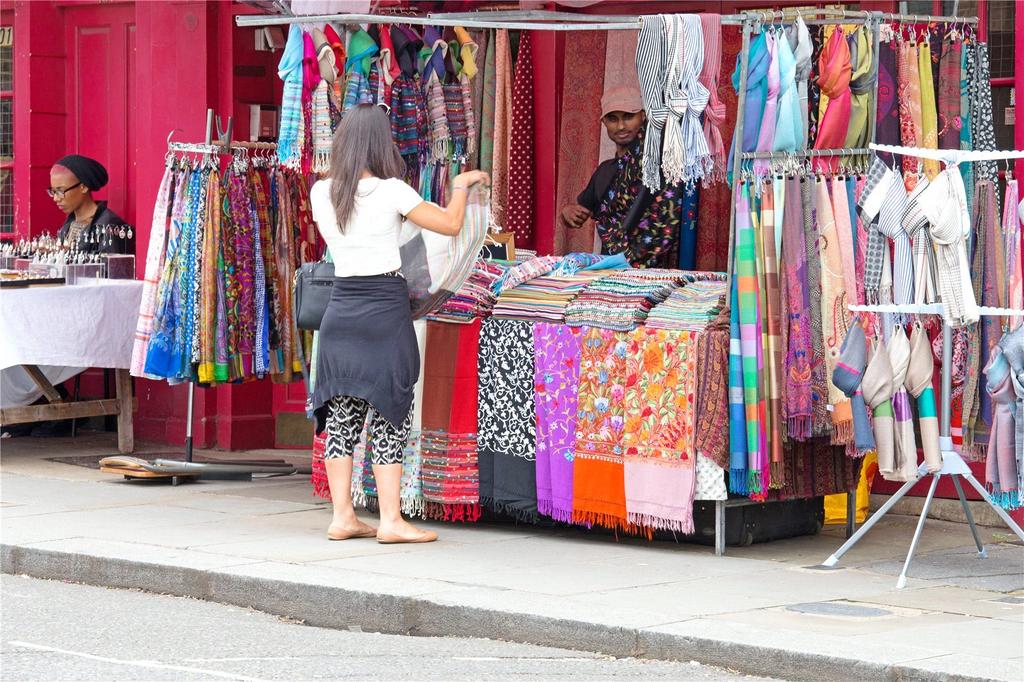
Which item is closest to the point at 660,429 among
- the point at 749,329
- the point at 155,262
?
the point at 749,329

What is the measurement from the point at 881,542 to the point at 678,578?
159 centimetres

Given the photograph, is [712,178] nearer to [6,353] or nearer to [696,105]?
[696,105]

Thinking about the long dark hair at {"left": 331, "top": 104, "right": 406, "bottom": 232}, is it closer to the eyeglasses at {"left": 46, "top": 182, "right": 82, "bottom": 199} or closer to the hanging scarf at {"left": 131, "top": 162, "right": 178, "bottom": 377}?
the hanging scarf at {"left": 131, "top": 162, "right": 178, "bottom": 377}

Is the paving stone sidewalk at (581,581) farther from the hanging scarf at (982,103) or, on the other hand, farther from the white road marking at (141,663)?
the hanging scarf at (982,103)

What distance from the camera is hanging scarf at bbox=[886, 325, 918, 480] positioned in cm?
745

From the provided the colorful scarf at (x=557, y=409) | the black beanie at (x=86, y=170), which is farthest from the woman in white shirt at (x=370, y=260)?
the black beanie at (x=86, y=170)

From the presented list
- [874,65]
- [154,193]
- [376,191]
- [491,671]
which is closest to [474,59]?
[376,191]

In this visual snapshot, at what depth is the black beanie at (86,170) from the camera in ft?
40.0

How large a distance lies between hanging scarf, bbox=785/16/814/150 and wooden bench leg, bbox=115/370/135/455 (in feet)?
18.5

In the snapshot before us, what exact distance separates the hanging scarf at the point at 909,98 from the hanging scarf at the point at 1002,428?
3.82ft

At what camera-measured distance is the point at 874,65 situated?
787 centimetres

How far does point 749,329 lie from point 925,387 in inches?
32.4

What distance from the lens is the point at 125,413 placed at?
39.0 feet

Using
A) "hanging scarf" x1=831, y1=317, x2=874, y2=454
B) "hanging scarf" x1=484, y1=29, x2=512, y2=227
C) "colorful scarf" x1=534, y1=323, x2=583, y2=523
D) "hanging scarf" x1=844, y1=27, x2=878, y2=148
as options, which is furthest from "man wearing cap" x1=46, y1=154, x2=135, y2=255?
"hanging scarf" x1=831, y1=317, x2=874, y2=454
